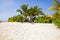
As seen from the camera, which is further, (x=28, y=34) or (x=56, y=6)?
(x=56, y=6)

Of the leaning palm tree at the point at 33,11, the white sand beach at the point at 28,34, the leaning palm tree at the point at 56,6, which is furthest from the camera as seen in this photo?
the leaning palm tree at the point at 33,11

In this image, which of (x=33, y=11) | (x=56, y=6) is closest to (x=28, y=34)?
(x=56, y=6)

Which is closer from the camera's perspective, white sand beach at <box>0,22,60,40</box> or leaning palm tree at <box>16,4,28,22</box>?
white sand beach at <box>0,22,60,40</box>

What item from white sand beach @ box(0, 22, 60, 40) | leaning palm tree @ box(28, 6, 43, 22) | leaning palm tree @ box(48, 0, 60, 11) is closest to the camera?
white sand beach @ box(0, 22, 60, 40)

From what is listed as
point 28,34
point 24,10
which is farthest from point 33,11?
point 28,34

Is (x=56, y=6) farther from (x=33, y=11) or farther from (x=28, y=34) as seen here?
(x=28, y=34)

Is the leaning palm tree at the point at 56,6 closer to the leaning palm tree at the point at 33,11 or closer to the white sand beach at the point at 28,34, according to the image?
the leaning palm tree at the point at 33,11

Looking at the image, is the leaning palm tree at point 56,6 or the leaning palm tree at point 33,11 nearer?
the leaning palm tree at point 56,6

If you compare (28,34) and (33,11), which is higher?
(33,11)

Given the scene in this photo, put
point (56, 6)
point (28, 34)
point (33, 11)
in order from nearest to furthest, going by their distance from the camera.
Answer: point (28, 34), point (56, 6), point (33, 11)

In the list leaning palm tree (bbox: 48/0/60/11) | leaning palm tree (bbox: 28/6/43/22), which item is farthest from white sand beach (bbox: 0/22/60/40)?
leaning palm tree (bbox: 28/6/43/22)

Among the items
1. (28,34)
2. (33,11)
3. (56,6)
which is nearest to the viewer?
(28,34)

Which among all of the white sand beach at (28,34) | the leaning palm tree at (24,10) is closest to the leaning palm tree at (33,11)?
the leaning palm tree at (24,10)

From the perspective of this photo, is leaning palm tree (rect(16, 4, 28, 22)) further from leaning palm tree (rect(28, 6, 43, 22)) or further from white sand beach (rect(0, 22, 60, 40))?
white sand beach (rect(0, 22, 60, 40))
